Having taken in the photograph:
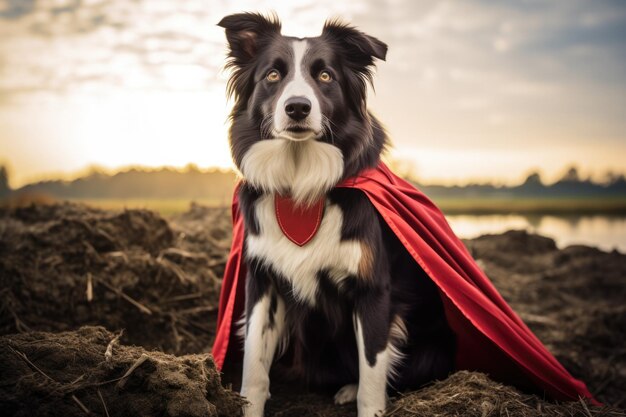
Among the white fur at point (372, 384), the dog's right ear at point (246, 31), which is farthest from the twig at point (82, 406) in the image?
the dog's right ear at point (246, 31)

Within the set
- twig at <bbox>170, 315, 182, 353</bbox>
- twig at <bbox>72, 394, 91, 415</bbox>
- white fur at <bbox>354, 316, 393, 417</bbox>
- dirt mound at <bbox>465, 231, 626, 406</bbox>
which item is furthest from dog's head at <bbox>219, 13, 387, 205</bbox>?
dirt mound at <bbox>465, 231, 626, 406</bbox>

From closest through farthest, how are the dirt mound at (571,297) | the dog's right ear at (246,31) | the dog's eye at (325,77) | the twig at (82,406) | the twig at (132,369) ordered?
the twig at (82,406) → the twig at (132,369) → the dog's eye at (325,77) → the dog's right ear at (246,31) → the dirt mound at (571,297)

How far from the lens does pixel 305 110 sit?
3.20 metres

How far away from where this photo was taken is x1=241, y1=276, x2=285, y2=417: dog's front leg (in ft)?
11.6

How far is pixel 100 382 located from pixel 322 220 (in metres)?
1.58

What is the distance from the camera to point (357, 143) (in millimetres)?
3537

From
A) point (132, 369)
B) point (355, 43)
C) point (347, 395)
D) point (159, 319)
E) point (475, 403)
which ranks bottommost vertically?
point (347, 395)

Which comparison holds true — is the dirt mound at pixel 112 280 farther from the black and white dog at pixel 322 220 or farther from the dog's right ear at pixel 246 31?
the dog's right ear at pixel 246 31

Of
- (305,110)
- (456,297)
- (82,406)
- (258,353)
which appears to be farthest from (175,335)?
(305,110)

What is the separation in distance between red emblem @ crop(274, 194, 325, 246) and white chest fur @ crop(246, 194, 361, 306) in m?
0.03

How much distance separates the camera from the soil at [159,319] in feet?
8.58

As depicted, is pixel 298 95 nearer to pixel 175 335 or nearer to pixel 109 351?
pixel 109 351

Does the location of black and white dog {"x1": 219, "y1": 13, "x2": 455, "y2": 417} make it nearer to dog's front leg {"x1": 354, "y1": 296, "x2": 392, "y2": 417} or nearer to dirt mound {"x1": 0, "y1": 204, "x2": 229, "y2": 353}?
dog's front leg {"x1": 354, "y1": 296, "x2": 392, "y2": 417}

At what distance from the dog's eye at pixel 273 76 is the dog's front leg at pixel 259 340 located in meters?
1.32
